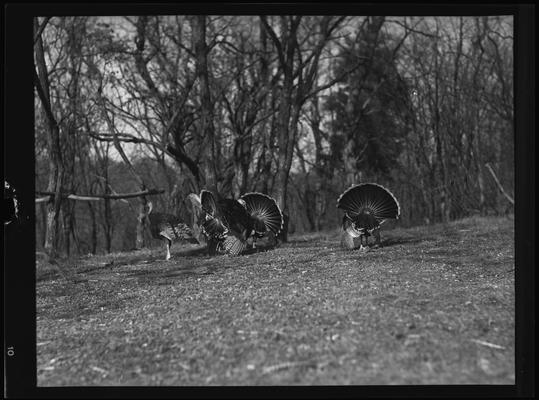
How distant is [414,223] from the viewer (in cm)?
866

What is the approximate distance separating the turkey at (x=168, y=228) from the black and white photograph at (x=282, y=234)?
3 cm

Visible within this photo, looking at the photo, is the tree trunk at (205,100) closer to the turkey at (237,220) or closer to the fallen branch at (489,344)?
the turkey at (237,220)

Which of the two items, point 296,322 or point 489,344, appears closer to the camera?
point 489,344

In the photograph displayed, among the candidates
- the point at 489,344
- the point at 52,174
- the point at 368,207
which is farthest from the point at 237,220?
the point at 489,344

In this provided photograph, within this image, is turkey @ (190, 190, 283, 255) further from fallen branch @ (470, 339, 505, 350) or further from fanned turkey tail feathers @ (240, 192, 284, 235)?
fallen branch @ (470, 339, 505, 350)

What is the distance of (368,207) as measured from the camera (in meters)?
7.89

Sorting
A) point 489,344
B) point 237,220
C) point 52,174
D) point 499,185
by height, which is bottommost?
point 489,344

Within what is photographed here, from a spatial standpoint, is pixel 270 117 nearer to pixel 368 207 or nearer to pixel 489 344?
pixel 368 207

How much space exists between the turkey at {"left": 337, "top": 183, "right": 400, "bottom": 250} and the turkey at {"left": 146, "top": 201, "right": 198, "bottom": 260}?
2.28 m

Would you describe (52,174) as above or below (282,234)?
above

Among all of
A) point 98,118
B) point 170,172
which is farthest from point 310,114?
point 98,118

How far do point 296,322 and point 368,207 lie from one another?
3.78m

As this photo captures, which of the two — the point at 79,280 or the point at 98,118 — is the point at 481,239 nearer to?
the point at 79,280

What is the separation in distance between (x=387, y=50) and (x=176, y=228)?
4833mm
